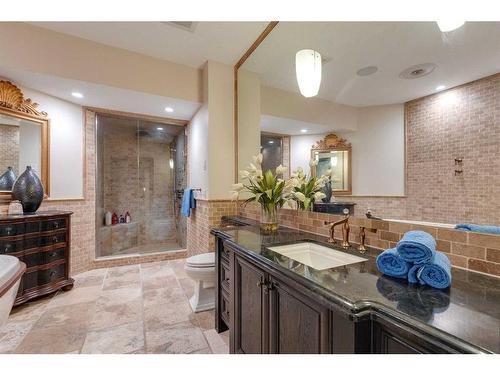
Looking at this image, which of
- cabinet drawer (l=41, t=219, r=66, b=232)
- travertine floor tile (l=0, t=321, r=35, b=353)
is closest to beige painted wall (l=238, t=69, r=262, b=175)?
cabinet drawer (l=41, t=219, r=66, b=232)

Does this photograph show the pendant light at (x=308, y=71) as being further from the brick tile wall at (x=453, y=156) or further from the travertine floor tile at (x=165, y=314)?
the travertine floor tile at (x=165, y=314)

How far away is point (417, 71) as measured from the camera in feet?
3.74

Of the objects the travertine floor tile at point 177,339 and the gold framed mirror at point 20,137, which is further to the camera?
the gold framed mirror at point 20,137

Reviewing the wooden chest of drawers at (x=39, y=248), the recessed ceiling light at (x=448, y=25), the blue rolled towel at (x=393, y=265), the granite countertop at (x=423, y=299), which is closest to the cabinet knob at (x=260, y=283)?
the granite countertop at (x=423, y=299)

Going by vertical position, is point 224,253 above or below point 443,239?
below

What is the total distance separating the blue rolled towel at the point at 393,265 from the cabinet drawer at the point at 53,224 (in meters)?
3.07

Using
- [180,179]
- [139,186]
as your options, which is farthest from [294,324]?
[139,186]

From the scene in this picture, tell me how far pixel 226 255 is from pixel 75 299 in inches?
74.4

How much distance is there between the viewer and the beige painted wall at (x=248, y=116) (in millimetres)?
2432

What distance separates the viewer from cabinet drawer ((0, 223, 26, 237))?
2121 mm

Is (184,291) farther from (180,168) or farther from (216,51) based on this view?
(216,51)

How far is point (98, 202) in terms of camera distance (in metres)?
3.54

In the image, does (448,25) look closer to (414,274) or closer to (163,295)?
(414,274)

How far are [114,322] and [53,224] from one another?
4.33ft
